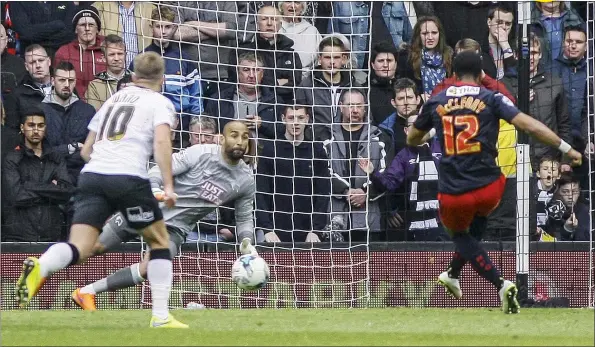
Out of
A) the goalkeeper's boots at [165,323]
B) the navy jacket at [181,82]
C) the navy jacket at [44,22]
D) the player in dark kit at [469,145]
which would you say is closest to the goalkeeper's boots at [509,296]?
the player in dark kit at [469,145]

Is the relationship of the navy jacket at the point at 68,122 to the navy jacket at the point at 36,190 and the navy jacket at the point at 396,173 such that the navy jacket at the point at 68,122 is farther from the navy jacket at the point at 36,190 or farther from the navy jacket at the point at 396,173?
the navy jacket at the point at 396,173

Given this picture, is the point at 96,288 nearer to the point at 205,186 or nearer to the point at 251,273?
the point at 205,186

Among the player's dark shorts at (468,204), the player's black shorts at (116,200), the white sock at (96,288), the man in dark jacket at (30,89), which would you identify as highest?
the man in dark jacket at (30,89)

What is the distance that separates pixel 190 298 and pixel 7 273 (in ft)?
6.89

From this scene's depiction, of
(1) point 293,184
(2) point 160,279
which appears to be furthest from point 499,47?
(2) point 160,279

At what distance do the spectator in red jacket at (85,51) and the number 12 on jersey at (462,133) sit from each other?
5014 millimetres

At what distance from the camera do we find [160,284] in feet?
31.9

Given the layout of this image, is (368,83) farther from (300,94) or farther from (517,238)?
(517,238)

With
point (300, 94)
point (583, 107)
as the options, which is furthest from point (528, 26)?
point (300, 94)

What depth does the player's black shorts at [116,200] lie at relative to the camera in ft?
31.6

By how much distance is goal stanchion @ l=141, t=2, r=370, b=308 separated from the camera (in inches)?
565

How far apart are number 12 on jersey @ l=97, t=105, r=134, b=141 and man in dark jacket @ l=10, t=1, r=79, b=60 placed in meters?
5.33

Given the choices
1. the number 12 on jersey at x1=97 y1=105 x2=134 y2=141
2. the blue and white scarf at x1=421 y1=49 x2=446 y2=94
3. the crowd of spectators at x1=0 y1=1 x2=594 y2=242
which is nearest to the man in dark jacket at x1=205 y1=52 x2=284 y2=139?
the crowd of spectators at x1=0 y1=1 x2=594 y2=242

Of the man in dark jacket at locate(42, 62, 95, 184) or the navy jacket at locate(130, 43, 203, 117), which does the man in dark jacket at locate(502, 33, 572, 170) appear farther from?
the man in dark jacket at locate(42, 62, 95, 184)
